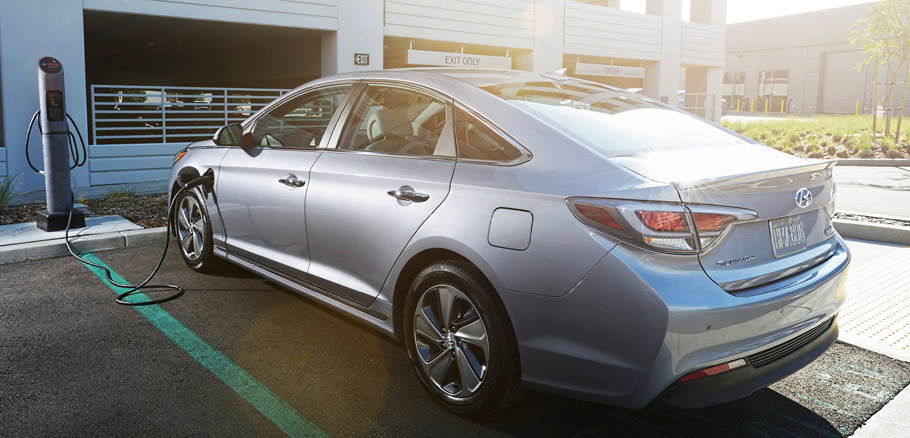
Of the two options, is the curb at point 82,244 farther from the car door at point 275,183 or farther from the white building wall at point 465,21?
the white building wall at point 465,21

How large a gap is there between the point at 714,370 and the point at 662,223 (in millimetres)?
599

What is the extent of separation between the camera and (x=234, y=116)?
1351 centimetres

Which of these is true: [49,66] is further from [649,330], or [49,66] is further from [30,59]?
[649,330]

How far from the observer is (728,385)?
271 centimetres

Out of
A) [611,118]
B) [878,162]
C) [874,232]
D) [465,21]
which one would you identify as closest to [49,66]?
[611,118]

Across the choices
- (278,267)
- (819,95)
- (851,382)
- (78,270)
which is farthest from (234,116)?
(819,95)

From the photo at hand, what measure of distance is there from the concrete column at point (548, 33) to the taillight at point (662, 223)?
1620cm

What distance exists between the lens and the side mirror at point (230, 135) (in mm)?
5090

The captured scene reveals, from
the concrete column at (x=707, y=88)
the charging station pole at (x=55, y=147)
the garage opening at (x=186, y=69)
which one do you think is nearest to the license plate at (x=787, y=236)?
the charging station pole at (x=55, y=147)

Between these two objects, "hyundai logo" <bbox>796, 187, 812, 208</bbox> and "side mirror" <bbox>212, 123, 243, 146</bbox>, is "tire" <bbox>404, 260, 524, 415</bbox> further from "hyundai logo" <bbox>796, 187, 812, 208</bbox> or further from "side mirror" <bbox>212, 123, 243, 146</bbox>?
"side mirror" <bbox>212, 123, 243, 146</bbox>

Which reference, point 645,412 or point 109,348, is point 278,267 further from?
point 645,412

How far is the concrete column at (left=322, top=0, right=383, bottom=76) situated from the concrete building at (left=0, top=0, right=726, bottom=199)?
2 centimetres

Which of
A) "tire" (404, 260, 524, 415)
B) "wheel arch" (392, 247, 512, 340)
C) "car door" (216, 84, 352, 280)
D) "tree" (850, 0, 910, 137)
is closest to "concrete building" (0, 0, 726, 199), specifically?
"tree" (850, 0, 910, 137)

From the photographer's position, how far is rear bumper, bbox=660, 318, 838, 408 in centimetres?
267
